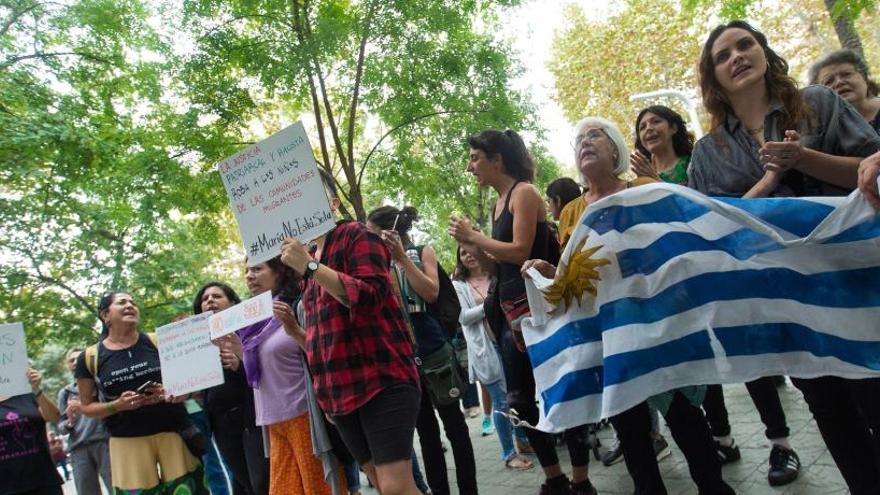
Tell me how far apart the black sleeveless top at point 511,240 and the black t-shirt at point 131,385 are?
254 cm

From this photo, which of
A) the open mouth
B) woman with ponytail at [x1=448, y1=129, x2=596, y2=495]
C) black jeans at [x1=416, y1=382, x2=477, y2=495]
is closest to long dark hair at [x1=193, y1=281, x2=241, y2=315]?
black jeans at [x1=416, y1=382, x2=477, y2=495]

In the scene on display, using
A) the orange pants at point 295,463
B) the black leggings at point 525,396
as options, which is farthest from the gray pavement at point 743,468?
the orange pants at point 295,463

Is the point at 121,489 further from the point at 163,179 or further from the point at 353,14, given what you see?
the point at 353,14

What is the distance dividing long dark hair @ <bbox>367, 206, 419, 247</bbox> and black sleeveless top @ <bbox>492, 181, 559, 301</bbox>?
3.21 ft

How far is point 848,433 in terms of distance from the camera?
6.89 ft

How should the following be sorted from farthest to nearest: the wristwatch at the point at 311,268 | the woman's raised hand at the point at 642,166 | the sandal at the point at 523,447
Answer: the sandal at the point at 523,447 < the woman's raised hand at the point at 642,166 < the wristwatch at the point at 311,268

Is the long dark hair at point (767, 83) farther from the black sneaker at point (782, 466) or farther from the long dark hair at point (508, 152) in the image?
the black sneaker at point (782, 466)

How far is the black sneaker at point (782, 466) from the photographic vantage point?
2.95 meters

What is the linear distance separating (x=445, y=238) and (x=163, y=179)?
8644 millimetres

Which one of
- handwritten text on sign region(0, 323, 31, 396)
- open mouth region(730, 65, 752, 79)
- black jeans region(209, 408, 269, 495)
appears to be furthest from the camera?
black jeans region(209, 408, 269, 495)

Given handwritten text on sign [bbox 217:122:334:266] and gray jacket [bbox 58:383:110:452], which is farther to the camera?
gray jacket [bbox 58:383:110:452]

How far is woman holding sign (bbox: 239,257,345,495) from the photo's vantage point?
339 centimetres

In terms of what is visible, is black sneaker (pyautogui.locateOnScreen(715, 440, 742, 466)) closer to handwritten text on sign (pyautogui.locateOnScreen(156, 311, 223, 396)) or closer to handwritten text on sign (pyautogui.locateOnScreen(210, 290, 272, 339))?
handwritten text on sign (pyautogui.locateOnScreen(210, 290, 272, 339))

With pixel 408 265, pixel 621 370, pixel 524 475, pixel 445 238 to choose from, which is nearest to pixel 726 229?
pixel 621 370
